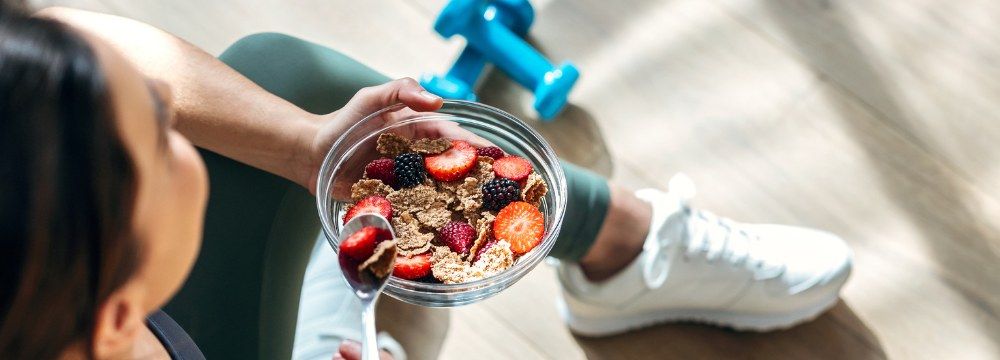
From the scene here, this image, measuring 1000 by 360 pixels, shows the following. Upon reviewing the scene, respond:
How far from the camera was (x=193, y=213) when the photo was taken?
53 centimetres

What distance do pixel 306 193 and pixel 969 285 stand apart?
996mm

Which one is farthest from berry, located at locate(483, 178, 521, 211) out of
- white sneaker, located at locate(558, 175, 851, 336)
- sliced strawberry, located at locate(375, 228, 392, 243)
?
white sneaker, located at locate(558, 175, 851, 336)

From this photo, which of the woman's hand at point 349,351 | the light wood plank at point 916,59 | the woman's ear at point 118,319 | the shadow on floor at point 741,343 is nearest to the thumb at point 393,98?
the woman's hand at point 349,351

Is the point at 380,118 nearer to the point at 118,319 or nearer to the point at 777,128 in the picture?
the point at 118,319

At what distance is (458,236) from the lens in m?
0.75

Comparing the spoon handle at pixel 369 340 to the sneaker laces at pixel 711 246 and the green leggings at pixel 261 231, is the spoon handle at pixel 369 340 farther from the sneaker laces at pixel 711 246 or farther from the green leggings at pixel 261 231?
the sneaker laces at pixel 711 246

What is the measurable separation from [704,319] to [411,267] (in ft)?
2.19

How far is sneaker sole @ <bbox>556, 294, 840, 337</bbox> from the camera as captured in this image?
1.24m

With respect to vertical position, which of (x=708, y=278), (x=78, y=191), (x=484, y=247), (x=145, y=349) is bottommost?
(x=708, y=278)

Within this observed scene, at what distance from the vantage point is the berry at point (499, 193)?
30.5 inches

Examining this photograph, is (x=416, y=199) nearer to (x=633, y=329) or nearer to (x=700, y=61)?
(x=633, y=329)

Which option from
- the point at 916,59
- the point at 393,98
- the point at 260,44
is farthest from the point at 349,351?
the point at 916,59

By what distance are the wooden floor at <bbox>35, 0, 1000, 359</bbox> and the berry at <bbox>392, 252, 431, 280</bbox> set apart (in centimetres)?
56

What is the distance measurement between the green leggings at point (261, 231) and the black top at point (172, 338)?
0.29 feet
